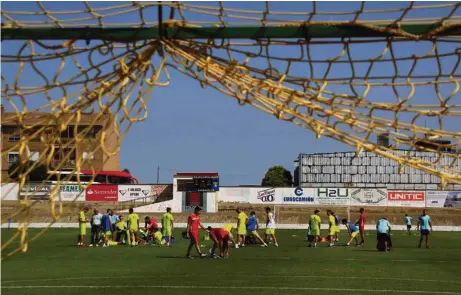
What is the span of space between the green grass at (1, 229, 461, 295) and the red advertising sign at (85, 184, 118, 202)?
37.4 metres

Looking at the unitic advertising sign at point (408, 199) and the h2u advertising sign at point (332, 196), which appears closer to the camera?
the h2u advertising sign at point (332, 196)

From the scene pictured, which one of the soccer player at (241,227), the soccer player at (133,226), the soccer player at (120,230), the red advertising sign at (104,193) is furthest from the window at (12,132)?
the red advertising sign at (104,193)

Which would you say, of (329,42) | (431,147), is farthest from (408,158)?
(329,42)

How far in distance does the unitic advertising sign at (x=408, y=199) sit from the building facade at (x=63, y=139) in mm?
56709

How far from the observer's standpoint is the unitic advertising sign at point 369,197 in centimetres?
5934

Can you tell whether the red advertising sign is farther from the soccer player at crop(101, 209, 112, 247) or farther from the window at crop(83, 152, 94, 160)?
the window at crop(83, 152, 94, 160)

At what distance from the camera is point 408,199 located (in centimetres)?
6022

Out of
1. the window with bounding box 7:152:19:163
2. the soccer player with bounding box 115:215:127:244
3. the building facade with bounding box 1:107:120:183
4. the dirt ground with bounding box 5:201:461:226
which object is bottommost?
the dirt ground with bounding box 5:201:461:226

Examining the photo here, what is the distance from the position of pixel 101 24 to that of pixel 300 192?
55987 millimetres

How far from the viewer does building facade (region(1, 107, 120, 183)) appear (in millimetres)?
4801

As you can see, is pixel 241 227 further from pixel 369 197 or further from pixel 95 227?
pixel 369 197

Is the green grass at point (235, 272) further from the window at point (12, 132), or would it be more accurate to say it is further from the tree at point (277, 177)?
the tree at point (277, 177)

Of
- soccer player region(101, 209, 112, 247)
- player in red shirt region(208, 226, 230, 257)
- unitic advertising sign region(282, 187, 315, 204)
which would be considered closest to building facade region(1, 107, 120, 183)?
player in red shirt region(208, 226, 230, 257)

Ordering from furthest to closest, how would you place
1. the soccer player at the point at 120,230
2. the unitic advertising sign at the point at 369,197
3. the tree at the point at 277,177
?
the tree at the point at 277,177 < the unitic advertising sign at the point at 369,197 < the soccer player at the point at 120,230
